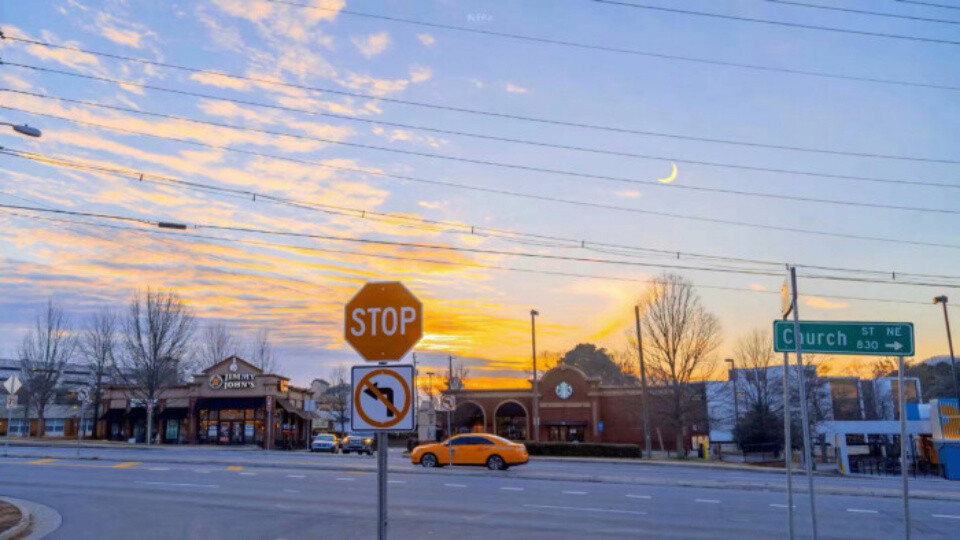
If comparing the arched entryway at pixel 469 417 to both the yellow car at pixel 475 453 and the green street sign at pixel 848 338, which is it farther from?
the green street sign at pixel 848 338

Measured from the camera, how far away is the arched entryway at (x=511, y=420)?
60.5 meters

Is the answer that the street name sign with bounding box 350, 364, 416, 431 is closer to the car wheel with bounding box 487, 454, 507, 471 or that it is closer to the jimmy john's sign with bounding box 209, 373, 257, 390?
the car wheel with bounding box 487, 454, 507, 471

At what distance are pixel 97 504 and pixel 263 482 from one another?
5.61 metres

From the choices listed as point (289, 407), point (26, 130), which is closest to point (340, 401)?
point (289, 407)

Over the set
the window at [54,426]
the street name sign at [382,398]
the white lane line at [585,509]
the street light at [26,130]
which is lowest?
the window at [54,426]

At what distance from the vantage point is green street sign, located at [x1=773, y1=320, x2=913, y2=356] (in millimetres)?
9047

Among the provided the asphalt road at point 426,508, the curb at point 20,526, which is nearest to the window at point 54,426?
the asphalt road at point 426,508

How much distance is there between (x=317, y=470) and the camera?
27.2 metres

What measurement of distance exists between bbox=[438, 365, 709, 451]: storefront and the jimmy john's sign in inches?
647

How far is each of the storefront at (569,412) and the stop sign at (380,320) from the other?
51.3 m

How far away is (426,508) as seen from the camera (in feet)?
56.0

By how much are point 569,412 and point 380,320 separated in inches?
2114

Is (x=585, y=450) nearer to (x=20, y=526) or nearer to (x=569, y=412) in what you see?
(x=569, y=412)

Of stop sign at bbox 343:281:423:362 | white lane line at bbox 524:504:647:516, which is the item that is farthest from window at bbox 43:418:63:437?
stop sign at bbox 343:281:423:362
